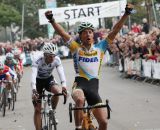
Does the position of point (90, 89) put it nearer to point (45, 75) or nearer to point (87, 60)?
point (87, 60)

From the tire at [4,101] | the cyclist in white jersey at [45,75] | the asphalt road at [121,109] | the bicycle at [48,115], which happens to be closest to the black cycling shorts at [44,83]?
the cyclist in white jersey at [45,75]

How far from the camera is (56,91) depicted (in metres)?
11.8

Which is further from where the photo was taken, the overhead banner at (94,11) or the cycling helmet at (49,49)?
the overhead banner at (94,11)

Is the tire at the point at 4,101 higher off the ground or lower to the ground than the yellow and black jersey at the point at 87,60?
lower

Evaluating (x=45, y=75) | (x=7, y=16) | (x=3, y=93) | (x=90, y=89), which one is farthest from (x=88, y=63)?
(x=7, y=16)

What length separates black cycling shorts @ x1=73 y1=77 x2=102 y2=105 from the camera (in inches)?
360

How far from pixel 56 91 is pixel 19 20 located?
201 feet

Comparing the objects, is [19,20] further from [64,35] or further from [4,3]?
[64,35]

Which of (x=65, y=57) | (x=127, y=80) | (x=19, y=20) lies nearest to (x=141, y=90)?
(x=127, y=80)

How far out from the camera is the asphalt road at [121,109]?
13.8 m

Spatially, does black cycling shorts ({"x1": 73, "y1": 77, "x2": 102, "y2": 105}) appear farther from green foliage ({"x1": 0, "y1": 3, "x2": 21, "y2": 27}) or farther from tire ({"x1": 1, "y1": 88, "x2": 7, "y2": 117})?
Answer: green foliage ({"x1": 0, "y1": 3, "x2": 21, "y2": 27})

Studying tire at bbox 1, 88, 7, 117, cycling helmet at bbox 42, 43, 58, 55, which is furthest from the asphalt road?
cycling helmet at bbox 42, 43, 58, 55

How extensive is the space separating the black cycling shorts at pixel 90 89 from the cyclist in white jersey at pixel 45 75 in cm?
127

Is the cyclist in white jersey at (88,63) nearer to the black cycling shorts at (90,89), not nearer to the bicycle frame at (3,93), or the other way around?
the black cycling shorts at (90,89)
